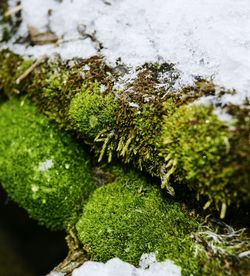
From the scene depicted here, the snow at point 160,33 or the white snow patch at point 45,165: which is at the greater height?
the snow at point 160,33

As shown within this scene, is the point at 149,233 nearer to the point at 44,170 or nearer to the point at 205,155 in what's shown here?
the point at 205,155

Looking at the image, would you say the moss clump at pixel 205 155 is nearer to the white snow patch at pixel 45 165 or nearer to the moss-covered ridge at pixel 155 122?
the moss-covered ridge at pixel 155 122

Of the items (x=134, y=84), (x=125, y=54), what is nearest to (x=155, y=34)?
(x=125, y=54)

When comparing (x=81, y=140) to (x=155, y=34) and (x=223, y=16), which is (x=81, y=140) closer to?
(x=155, y=34)

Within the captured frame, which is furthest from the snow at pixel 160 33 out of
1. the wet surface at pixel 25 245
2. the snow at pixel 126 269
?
the wet surface at pixel 25 245

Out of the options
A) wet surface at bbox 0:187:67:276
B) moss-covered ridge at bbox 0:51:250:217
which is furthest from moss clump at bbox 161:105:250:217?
wet surface at bbox 0:187:67:276

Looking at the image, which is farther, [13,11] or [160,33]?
[13,11]

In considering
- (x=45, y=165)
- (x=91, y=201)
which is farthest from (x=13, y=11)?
(x=91, y=201)
